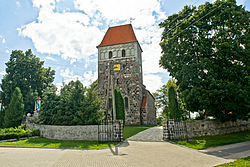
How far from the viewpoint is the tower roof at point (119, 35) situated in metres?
28.1

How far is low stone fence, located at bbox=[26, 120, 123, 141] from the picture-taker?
39.1 ft

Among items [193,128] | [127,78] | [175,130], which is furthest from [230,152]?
[127,78]

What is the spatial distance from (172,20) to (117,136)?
36.5 feet

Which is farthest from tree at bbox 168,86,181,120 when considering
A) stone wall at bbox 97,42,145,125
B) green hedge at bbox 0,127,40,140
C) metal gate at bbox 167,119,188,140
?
green hedge at bbox 0,127,40,140

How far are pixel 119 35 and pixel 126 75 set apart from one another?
7563mm

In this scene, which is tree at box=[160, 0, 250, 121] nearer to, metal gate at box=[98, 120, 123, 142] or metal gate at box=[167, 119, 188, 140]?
metal gate at box=[167, 119, 188, 140]

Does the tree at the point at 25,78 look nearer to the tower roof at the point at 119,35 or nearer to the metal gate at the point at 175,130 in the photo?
the tower roof at the point at 119,35

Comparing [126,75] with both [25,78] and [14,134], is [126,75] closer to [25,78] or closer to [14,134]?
[14,134]

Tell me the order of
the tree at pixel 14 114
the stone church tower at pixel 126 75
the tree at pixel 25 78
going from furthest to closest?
the tree at pixel 25 78, the stone church tower at pixel 126 75, the tree at pixel 14 114

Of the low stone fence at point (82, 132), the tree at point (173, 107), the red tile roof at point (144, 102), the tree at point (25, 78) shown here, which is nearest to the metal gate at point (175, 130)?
the tree at point (173, 107)

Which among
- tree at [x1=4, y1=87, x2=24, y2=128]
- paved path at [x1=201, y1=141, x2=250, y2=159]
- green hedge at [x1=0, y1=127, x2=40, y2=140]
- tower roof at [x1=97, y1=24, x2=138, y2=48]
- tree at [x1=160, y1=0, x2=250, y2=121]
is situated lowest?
paved path at [x1=201, y1=141, x2=250, y2=159]

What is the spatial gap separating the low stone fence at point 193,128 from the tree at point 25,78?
24.1 metres

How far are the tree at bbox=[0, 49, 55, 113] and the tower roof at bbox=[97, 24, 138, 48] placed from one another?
13000 millimetres

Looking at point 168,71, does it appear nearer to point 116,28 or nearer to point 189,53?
point 189,53
